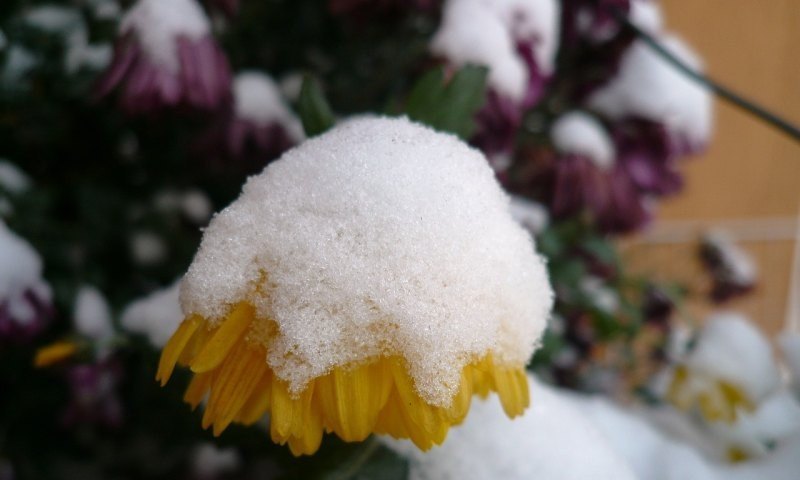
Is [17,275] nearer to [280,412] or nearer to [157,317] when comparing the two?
[157,317]

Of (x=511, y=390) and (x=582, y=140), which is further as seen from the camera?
(x=582, y=140)

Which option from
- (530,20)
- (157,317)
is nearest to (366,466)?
(157,317)

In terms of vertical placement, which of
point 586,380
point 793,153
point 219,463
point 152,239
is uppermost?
point 152,239

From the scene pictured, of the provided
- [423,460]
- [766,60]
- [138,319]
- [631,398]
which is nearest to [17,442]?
[138,319]

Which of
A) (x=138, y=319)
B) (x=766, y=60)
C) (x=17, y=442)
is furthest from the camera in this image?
(x=766, y=60)

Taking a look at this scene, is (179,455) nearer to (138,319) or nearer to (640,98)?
(138,319)
